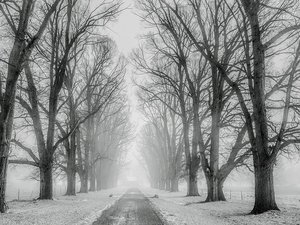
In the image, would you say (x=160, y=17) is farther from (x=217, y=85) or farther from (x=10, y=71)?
(x=10, y=71)

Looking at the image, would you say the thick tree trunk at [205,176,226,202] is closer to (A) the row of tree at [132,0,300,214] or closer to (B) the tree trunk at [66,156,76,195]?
(A) the row of tree at [132,0,300,214]

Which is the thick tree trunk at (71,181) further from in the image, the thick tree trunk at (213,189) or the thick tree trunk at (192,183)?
the thick tree trunk at (213,189)

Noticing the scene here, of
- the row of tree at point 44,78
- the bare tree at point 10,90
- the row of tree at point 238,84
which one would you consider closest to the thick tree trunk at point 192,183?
the row of tree at point 238,84

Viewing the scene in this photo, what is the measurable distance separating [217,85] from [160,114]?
16.7 m

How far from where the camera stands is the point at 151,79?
84.8ft

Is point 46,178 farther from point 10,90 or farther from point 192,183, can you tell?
point 192,183

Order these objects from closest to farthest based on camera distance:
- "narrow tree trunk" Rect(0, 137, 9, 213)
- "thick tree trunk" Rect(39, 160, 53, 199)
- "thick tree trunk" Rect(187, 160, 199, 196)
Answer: "narrow tree trunk" Rect(0, 137, 9, 213)
"thick tree trunk" Rect(39, 160, 53, 199)
"thick tree trunk" Rect(187, 160, 199, 196)

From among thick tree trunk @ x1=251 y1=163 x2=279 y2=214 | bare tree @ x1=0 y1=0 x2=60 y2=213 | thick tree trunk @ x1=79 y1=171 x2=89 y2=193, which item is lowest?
thick tree trunk @ x1=79 y1=171 x2=89 y2=193

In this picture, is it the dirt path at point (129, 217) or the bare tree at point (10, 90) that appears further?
the bare tree at point (10, 90)

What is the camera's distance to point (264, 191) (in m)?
11.2

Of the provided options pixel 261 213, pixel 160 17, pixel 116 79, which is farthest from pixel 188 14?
pixel 261 213

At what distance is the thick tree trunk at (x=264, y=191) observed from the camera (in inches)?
435

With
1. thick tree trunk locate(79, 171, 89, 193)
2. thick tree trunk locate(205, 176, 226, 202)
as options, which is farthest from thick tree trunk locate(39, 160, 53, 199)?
thick tree trunk locate(79, 171, 89, 193)

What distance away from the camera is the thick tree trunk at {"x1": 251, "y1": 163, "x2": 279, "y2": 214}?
36.3 feet
